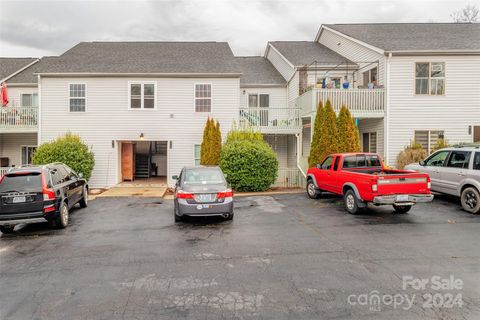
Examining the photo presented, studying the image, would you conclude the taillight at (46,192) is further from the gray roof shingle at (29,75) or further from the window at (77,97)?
the gray roof shingle at (29,75)

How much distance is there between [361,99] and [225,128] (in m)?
7.50

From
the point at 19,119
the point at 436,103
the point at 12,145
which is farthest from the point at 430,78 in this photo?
the point at 12,145

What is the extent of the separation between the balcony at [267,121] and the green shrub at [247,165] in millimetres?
2607

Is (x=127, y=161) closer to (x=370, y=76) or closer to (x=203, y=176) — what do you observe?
(x=203, y=176)

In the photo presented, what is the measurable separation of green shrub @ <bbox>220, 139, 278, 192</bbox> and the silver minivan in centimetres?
668

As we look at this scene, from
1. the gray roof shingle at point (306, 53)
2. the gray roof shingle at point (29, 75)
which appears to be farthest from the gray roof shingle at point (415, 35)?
the gray roof shingle at point (29, 75)

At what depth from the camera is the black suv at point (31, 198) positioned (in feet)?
26.8

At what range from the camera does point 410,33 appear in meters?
19.6

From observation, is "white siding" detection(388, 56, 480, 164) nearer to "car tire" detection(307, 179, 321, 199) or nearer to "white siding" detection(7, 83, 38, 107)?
"car tire" detection(307, 179, 321, 199)

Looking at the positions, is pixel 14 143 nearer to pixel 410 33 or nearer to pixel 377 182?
pixel 377 182

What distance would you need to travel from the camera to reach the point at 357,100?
16953mm

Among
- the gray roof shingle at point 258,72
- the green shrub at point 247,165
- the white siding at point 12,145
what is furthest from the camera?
the gray roof shingle at point 258,72

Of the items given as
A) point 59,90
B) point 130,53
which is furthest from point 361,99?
point 59,90

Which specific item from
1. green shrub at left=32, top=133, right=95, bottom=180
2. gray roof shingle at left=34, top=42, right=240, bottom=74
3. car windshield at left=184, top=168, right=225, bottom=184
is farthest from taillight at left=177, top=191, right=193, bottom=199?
gray roof shingle at left=34, top=42, right=240, bottom=74
